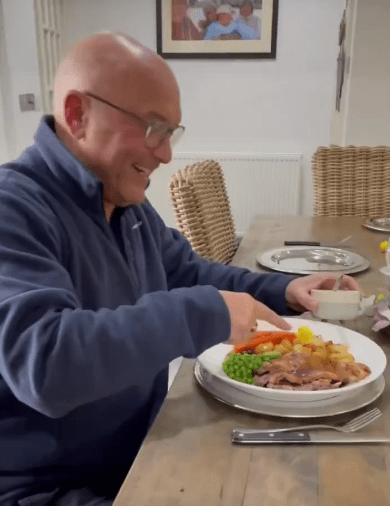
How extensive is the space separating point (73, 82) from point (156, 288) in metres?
0.49

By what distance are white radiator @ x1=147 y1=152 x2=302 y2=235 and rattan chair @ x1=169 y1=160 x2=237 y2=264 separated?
6.01 feet

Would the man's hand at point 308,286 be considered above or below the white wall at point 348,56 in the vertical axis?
below

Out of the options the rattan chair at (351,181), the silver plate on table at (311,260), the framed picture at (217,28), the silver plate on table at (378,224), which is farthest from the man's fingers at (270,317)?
the framed picture at (217,28)

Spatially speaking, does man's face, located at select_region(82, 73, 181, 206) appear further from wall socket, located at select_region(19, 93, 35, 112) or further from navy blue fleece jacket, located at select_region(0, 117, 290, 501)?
wall socket, located at select_region(19, 93, 35, 112)

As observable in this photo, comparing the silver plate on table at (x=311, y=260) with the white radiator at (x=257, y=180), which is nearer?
the silver plate on table at (x=311, y=260)

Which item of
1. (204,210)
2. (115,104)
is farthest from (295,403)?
(204,210)

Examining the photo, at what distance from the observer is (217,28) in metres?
3.86

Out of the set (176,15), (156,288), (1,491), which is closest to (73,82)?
(156,288)

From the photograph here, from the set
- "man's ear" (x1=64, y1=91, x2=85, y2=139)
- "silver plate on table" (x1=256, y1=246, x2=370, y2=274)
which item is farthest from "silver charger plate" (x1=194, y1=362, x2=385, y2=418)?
"silver plate on table" (x1=256, y1=246, x2=370, y2=274)

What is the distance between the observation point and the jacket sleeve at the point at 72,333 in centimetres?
69

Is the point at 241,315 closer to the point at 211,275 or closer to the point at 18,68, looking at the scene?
the point at 211,275

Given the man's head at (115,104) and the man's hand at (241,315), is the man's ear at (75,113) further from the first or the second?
the man's hand at (241,315)

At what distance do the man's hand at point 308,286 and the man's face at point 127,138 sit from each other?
0.44m

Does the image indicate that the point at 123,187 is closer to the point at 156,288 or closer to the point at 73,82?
the point at 73,82
